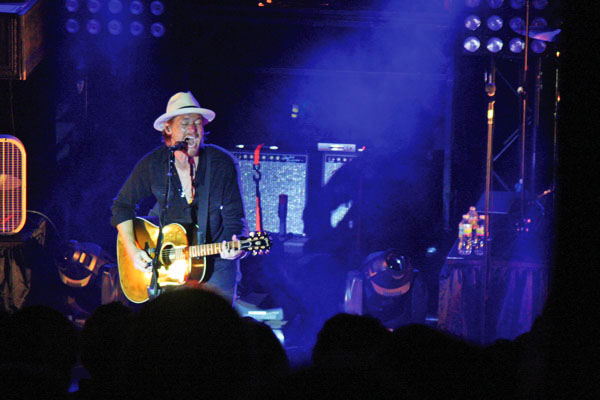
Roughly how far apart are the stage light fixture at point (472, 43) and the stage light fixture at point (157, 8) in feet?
10.7

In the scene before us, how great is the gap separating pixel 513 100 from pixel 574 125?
6.47 metres

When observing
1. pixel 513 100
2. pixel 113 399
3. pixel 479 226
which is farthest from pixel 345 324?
pixel 513 100

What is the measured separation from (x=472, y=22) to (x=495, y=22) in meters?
0.22

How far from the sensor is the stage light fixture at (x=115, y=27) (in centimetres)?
647

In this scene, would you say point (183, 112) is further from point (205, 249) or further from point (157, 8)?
point (157, 8)

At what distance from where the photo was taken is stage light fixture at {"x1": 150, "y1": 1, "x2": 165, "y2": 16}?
253 inches

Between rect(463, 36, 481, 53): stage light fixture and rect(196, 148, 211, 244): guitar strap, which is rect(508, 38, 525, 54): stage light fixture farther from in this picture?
rect(196, 148, 211, 244): guitar strap

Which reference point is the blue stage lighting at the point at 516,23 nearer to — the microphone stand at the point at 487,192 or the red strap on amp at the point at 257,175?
the microphone stand at the point at 487,192

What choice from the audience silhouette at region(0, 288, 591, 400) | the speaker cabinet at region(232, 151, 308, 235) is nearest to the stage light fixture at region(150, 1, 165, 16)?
the speaker cabinet at region(232, 151, 308, 235)

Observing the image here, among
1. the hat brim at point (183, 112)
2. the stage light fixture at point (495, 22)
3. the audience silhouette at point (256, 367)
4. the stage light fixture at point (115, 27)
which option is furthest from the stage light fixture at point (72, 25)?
the audience silhouette at point (256, 367)

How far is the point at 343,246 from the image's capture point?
261 inches

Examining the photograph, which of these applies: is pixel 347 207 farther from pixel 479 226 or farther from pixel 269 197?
pixel 479 226

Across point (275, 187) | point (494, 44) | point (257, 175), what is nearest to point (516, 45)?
point (494, 44)

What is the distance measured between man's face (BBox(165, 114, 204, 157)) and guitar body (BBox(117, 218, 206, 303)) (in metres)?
0.59
